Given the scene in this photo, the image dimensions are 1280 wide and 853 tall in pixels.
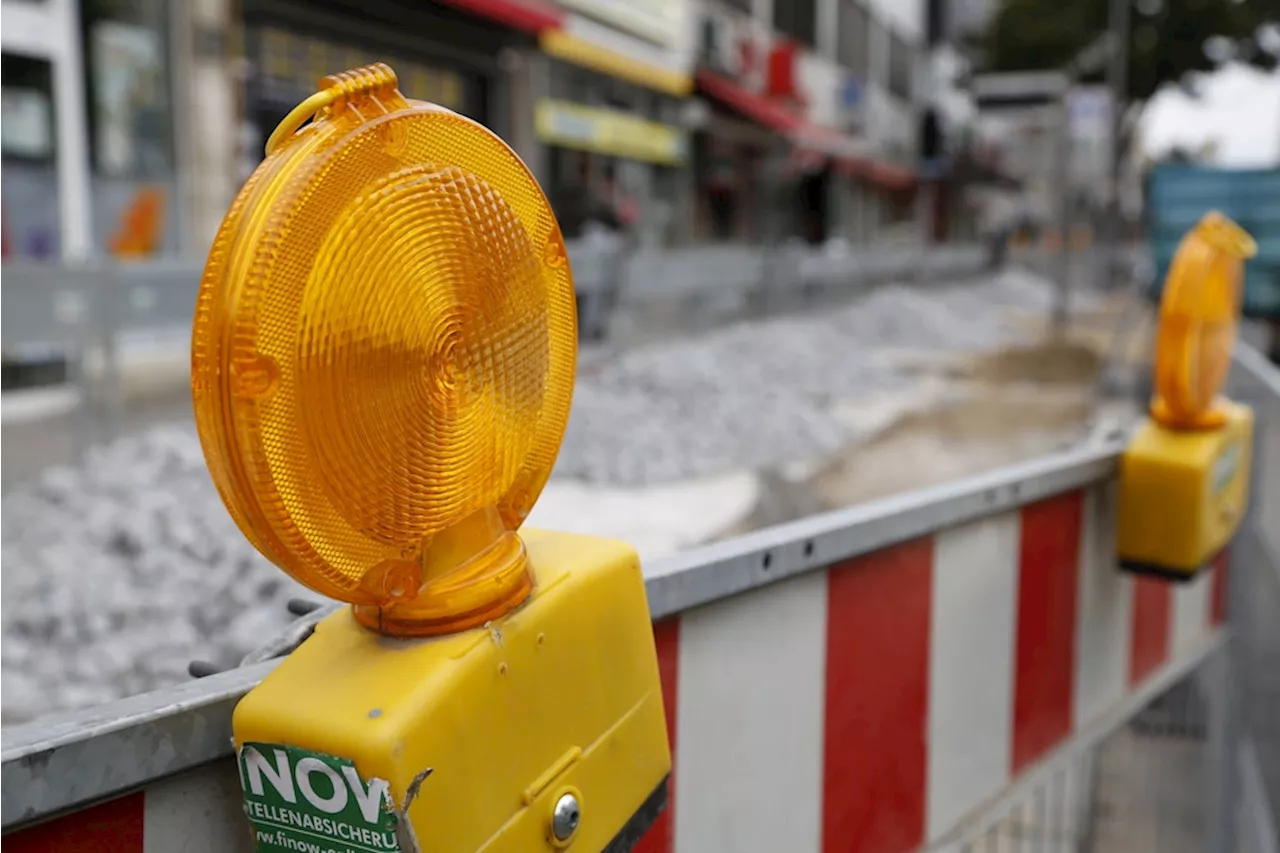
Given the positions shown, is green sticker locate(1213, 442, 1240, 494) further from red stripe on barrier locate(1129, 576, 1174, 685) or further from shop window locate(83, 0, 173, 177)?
shop window locate(83, 0, 173, 177)

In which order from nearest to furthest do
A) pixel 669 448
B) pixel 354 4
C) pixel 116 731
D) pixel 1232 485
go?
pixel 116 731
pixel 1232 485
pixel 669 448
pixel 354 4

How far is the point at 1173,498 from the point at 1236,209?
509 inches

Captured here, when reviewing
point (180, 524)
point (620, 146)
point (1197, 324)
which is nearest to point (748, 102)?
point (620, 146)

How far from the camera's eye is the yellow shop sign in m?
18.6

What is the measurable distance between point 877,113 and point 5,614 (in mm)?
41169

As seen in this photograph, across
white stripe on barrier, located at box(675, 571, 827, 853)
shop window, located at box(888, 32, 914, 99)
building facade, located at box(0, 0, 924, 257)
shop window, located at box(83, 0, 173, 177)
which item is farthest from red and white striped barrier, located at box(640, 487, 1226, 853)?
shop window, located at box(888, 32, 914, 99)

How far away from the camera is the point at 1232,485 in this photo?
8.50 ft

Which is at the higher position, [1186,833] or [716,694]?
[716,694]

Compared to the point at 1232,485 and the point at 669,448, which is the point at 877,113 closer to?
the point at 669,448

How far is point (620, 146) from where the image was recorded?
21469mm

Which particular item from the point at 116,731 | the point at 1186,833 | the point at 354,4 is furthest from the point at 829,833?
the point at 354,4

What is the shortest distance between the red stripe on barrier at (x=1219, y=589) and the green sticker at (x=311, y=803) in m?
2.51

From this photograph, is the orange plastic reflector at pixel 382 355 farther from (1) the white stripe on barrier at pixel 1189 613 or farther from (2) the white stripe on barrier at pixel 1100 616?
(1) the white stripe on barrier at pixel 1189 613

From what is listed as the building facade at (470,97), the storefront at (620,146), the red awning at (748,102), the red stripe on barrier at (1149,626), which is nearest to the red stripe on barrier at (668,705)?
the red stripe on barrier at (1149,626)
